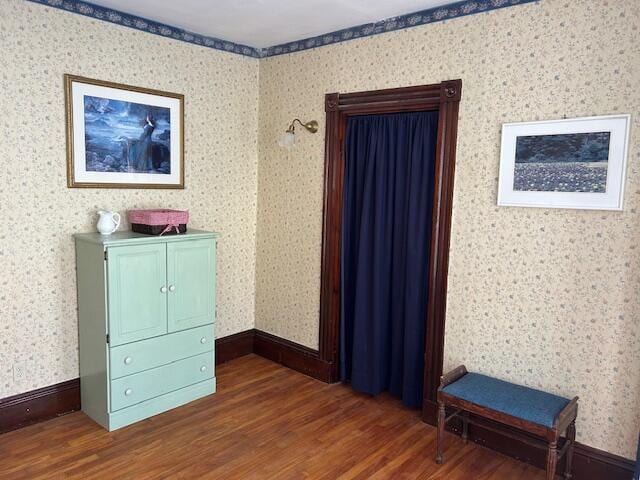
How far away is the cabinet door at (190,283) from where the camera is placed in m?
3.19

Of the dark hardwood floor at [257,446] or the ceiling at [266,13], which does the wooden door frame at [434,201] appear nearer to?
the dark hardwood floor at [257,446]

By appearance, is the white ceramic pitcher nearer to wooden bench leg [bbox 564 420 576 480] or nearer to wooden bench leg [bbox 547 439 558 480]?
wooden bench leg [bbox 547 439 558 480]

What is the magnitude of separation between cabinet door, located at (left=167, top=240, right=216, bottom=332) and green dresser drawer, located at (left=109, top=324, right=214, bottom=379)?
67 millimetres

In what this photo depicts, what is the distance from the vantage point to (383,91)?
10.7 feet

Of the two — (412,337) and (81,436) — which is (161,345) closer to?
(81,436)

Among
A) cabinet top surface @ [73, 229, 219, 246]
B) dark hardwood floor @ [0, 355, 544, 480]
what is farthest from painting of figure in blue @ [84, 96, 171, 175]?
dark hardwood floor @ [0, 355, 544, 480]

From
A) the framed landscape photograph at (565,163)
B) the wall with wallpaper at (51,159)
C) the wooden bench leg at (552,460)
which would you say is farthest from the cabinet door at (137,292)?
the wooden bench leg at (552,460)

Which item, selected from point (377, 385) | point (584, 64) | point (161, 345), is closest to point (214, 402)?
point (161, 345)

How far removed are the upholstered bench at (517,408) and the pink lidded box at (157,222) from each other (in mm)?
1922

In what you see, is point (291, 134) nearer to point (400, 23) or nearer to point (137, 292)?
point (400, 23)

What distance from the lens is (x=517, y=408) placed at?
2.45 m

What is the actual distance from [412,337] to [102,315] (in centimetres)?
194

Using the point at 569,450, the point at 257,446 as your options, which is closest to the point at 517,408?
the point at 569,450

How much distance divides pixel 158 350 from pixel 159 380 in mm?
200
